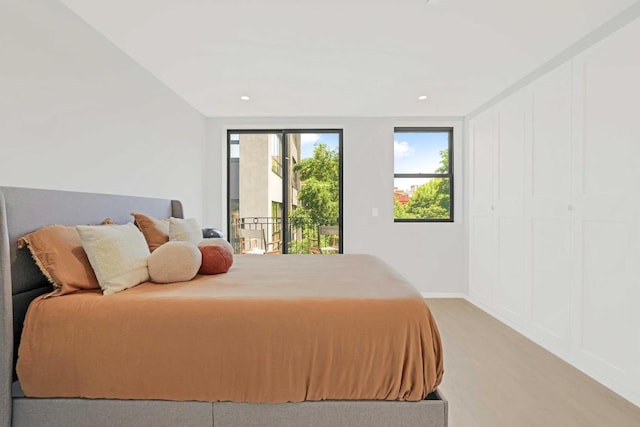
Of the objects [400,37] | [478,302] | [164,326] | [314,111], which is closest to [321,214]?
[314,111]

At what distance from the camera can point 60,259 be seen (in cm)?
169

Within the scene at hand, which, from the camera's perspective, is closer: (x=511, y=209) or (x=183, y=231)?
(x=183, y=231)

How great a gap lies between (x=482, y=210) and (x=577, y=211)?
5.20 feet

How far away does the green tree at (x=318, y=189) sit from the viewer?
16.0 feet

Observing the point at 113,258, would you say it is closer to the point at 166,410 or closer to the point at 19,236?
the point at 19,236

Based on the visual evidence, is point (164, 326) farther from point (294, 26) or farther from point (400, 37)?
point (400, 37)

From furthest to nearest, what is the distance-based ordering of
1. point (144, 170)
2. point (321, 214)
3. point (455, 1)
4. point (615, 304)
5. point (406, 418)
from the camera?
1. point (321, 214)
2. point (144, 170)
3. point (615, 304)
4. point (455, 1)
5. point (406, 418)

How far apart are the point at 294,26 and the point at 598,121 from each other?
2255 mm

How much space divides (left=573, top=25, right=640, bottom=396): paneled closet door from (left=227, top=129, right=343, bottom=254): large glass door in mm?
2872

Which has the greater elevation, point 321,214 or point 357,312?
point 321,214

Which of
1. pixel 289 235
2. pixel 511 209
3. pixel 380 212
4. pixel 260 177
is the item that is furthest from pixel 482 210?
pixel 260 177

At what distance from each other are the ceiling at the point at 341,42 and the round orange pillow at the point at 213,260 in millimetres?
1557

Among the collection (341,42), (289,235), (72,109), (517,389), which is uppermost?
(341,42)

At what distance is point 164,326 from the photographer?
1.49 metres
